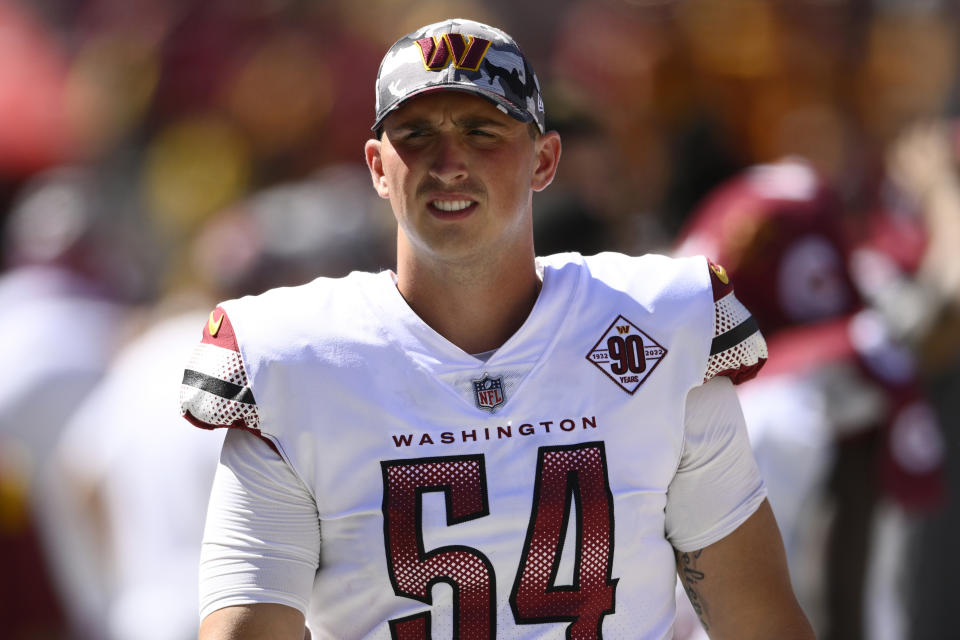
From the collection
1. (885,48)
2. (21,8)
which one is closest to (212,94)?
(21,8)

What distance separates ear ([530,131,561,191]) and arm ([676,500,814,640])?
2.45 ft

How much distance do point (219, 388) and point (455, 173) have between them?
56 cm

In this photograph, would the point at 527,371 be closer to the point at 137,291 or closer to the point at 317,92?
the point at 137,291

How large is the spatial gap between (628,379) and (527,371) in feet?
0.61

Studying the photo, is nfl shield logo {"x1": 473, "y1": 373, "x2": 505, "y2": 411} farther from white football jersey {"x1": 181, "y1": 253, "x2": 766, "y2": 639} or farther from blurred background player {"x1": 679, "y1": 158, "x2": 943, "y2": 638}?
blurred background player {"x1": 679, "y1": 158, "x2": 943, "y2": 638}

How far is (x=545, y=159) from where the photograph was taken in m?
2.78

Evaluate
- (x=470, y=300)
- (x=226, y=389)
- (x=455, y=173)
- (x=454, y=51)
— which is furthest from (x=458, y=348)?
(x=454, y=51)

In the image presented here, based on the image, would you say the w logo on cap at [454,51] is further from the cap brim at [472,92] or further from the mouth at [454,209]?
the mouth at [454,209]

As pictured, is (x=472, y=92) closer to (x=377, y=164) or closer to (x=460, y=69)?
(x=460, y=69)

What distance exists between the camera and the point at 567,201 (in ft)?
17.3

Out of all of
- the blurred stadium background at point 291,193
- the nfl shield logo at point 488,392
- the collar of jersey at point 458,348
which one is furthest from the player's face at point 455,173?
the blurred stadium background at point 291,193

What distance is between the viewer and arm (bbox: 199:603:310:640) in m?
2.46

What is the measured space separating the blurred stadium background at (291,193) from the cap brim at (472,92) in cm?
205

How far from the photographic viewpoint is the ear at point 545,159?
2748 mm
